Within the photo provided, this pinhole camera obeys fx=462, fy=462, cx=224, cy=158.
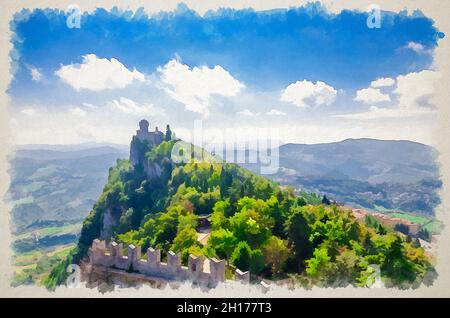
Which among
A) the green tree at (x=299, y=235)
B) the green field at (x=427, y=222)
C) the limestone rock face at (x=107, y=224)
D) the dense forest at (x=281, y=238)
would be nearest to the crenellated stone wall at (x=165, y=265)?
the dense forest at (x=281, y=238)

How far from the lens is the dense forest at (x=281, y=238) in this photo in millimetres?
6484

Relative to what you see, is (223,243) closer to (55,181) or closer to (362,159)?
(362,159)

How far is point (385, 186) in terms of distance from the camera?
8234 mm

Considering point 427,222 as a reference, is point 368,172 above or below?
above

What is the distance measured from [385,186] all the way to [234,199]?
2705mm

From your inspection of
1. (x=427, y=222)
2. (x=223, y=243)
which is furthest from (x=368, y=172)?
(x=223, y=243)

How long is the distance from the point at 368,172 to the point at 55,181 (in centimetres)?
571

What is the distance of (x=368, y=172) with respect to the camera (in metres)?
8.43

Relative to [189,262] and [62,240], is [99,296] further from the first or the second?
[62,240]

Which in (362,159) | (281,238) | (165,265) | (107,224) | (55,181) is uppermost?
(362,159)

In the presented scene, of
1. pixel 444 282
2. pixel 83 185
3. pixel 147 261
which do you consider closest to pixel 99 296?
pixel 147 261

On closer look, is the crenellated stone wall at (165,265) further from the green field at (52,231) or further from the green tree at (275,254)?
the green field at (52,231)

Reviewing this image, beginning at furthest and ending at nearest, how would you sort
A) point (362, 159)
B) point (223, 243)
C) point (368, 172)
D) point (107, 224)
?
point (107, 224) → point (368, 172) → point (362, 159) → point (223, 243)

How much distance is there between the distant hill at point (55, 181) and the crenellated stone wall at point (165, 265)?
1.46 metres
